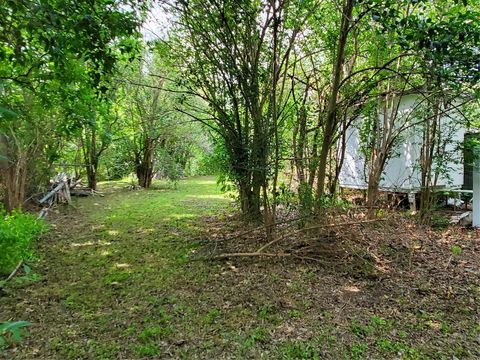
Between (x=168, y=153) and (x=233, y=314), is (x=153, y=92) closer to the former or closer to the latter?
(x=168, y=153)

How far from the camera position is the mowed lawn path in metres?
2.42

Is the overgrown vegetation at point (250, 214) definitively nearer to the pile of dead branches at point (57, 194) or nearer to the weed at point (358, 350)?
the weed at point (358, 350)

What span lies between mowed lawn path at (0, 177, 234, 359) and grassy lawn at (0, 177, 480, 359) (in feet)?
0.04

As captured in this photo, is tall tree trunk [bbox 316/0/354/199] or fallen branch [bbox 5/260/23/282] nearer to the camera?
fallen branch [bbox 5/260/23/282]

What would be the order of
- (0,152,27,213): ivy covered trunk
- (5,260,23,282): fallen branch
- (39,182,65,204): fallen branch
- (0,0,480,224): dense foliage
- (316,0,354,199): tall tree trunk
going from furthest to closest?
(39,182,65,204): fallen branch → (0,152,27,213): ivy covered trunk → (316,0,354,199): tall tree trunk → (5,260,23,282): fallen branch → (0,0,480,224): dense foliage

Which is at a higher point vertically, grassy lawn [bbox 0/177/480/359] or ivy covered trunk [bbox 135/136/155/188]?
ivy covered trunk [bbox 135/136/155/188]

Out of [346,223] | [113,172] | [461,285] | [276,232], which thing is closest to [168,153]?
[113,172]

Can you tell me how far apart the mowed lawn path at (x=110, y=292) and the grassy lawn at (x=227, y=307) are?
0.5 inches

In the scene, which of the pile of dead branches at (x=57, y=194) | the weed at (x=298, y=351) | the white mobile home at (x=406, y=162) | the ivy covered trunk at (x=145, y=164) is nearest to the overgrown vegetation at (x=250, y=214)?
the weed at (x=298, y=351)

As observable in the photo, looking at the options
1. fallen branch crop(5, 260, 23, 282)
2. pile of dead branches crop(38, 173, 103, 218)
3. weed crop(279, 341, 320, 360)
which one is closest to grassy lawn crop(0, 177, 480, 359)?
weed crop(279, 341, 320, 360)

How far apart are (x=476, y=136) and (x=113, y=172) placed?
1248cm

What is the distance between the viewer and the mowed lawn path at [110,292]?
2.42 meters

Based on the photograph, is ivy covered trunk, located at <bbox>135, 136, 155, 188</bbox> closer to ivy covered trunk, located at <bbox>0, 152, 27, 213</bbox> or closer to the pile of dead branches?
the pile of dead branches

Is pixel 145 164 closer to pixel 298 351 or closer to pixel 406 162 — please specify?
pixel 406 162
